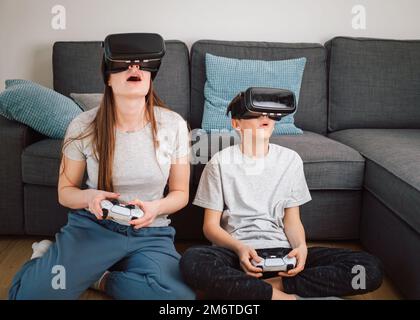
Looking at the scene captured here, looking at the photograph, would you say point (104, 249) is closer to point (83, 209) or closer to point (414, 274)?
point (83, 209)

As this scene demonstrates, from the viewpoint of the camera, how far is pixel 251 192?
1.65 meters

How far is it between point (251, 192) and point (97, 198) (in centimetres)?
51

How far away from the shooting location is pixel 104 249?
1.50 meters

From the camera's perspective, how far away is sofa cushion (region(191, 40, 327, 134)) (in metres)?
2.53

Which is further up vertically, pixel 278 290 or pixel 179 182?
pixel 179 182

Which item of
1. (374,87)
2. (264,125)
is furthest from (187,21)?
(264,125)

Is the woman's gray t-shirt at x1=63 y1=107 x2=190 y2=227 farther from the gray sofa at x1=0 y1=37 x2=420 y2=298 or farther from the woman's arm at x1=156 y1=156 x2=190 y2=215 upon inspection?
the gray sofa at x1=0 y1=37 x2=420 y2=298

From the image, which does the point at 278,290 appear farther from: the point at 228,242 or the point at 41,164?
the point at 41,164

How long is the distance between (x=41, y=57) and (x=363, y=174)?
1.80 meters

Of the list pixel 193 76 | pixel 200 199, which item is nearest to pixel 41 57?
pixel 193 76

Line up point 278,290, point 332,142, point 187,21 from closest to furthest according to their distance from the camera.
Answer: point 278,290 < point 332,142 < point 187,21

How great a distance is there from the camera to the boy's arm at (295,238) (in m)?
1.47

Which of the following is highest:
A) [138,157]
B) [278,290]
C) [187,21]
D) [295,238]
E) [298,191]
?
[187,21]

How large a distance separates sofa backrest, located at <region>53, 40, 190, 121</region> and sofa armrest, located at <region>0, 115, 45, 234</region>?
49 centimetres
